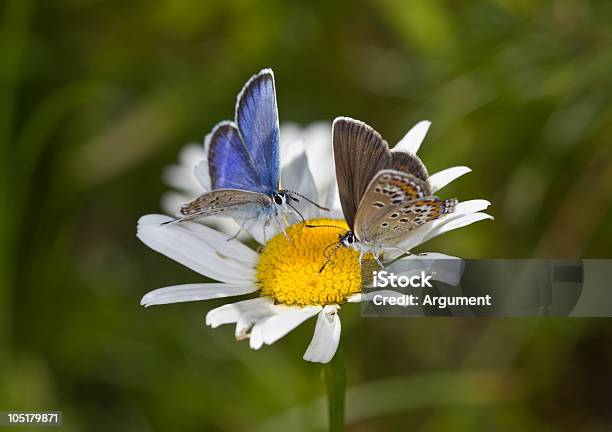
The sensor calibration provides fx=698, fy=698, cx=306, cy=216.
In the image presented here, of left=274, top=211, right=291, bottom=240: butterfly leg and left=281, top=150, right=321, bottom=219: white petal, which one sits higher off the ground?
left=281, top=150, right=321, bottom=219: white petal

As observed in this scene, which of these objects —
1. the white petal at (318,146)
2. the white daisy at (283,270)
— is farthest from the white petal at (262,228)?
the white petal at (318,146)

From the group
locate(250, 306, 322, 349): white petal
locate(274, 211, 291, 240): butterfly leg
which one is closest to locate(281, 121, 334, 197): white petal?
locate(274, 211, 291, 240): butterfly leg

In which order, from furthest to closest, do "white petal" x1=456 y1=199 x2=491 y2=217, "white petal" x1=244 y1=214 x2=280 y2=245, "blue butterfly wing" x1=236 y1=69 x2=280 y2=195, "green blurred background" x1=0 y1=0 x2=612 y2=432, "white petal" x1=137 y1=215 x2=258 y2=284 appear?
"green blurred background" x1=0 y1=0 x2=612 y2=432
"white petal" x1=244 y1=214 x2=280 y2=245
"white petal" x1=137 y1=215 x2=258 y2=284
"blue butterfly wing" x1=236 y1=69 x2=280 y2=195
"white petal" x1=456 y1=199 x2=491 y2=217

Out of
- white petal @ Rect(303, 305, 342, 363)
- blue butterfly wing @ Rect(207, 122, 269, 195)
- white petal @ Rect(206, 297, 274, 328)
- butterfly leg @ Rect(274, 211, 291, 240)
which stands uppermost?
blue butterfly wing @ Rect(207, 122, 269, 195)

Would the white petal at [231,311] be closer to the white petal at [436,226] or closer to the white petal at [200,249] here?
the white petal at [200,249]

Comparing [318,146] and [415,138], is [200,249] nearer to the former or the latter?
[415,138]

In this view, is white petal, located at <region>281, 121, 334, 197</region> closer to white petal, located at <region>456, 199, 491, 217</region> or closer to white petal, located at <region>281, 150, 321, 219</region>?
white petal, located at <region>281, 150, 321, 219</region>

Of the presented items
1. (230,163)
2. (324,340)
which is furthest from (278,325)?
(230,163)
